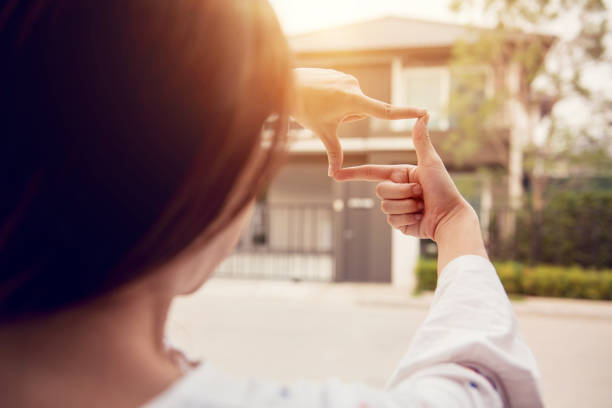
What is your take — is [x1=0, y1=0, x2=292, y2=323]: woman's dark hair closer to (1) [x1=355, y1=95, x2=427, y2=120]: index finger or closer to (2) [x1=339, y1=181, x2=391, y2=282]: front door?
(1) [x1=355, y1=95, x2=427, y2=120]: index finger

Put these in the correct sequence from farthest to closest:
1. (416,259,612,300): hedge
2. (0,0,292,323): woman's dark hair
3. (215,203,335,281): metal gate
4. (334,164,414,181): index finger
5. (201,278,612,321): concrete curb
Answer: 1. (215,203,335,281): metal gate
2. (416,259,612,300): hedge
3. (201,278,612,321): concrete curb
4. (334,164,414,181): index finger
5. (0,0,292,323): woman's dark hair

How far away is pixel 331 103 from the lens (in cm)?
65

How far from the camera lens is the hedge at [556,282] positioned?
6.33 metres

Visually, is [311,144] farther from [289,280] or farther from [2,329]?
[2,329]

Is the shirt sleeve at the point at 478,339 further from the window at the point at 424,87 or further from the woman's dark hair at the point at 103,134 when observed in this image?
the window at the point at 424,87

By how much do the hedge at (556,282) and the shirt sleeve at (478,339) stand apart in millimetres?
6212

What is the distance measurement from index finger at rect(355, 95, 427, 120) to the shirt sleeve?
0.70 feet

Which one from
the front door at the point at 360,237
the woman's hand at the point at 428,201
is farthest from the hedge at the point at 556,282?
the woman's hand at the point at 428,201

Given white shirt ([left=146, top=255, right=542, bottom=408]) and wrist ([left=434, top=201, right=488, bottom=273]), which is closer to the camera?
white shirt ([left=146, top=255, right=542, bottom=408])

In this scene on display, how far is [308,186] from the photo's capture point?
13.7m

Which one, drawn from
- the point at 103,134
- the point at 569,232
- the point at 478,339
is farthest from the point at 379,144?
the point at 103,134

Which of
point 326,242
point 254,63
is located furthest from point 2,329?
point 326,242

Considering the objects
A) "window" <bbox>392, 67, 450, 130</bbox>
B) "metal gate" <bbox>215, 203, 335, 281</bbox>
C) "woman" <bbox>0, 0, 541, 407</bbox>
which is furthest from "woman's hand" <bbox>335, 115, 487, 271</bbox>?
"window" <bbox>392, 67, 450, 130</bbox>

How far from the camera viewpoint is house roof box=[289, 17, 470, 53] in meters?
8.44
